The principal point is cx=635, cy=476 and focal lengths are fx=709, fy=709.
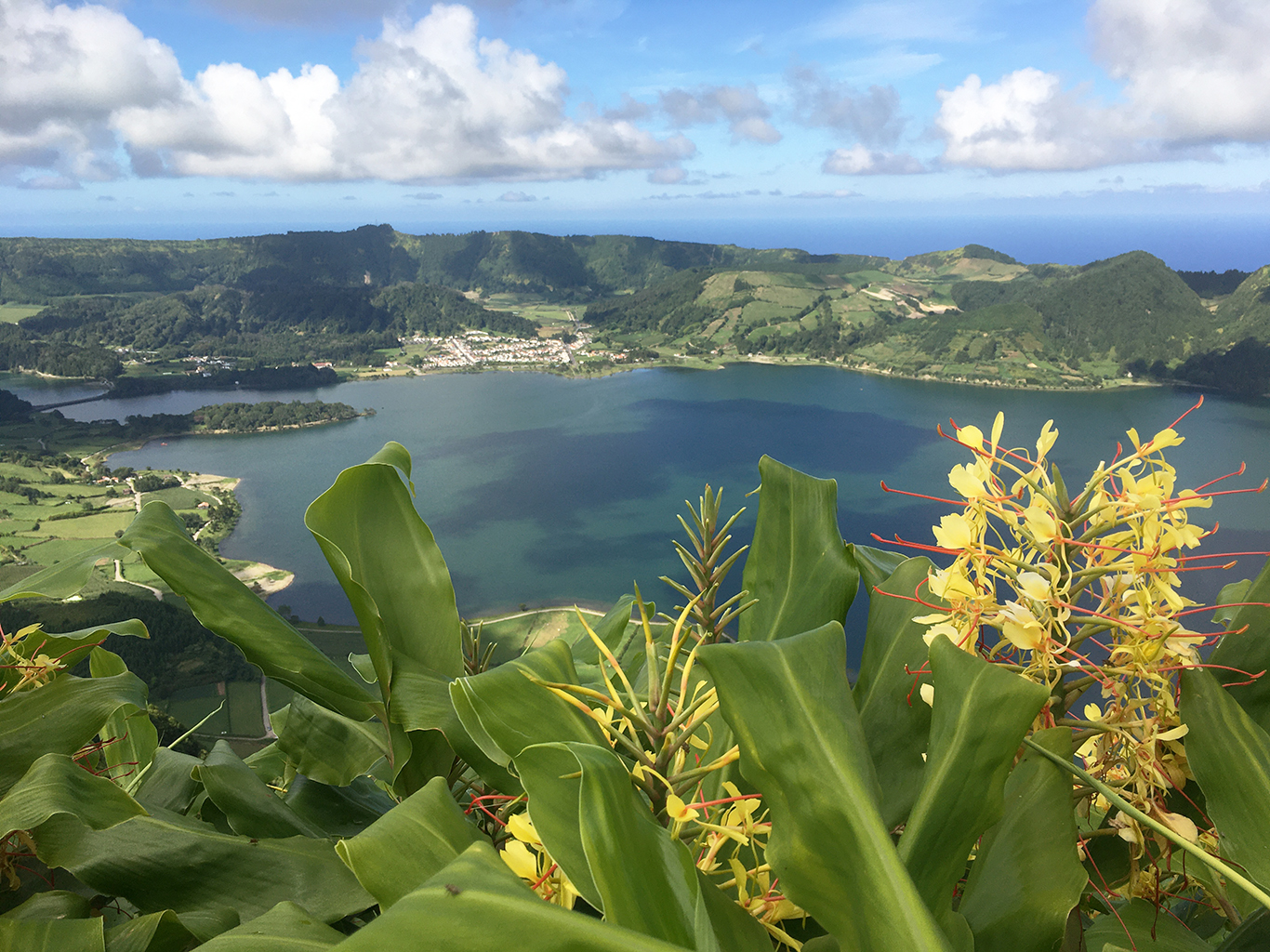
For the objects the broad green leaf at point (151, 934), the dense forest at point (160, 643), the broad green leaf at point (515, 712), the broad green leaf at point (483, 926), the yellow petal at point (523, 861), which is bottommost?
the dense forest at point (160, 643)

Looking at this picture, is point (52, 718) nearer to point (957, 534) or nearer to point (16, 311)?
point (957, 534)

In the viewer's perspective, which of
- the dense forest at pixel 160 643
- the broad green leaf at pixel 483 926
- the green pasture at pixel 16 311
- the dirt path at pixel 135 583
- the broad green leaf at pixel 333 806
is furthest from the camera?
the green pasture at pixel 16 311

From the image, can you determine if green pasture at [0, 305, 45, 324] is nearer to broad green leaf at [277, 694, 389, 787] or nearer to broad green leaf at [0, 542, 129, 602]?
broad green leaf at [0, 542, 129, 602]

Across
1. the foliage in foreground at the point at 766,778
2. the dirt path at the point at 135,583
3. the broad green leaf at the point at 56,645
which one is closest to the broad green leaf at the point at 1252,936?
the foliage in foreground at the point at 766,778

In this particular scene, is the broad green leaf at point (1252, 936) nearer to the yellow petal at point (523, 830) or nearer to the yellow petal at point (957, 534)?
the yellow petal at point (957, 534)

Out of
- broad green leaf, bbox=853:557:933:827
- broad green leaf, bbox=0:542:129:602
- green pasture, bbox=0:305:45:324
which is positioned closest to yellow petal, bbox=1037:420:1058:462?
broad green leaf, bbox=853:557:933:827

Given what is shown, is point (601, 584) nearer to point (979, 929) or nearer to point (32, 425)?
point (979, 929)
